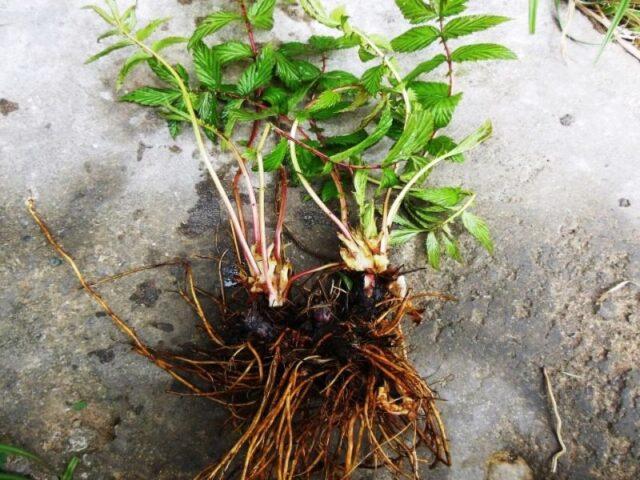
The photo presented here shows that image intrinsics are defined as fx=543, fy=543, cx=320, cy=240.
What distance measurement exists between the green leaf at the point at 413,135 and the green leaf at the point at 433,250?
0.73 feet

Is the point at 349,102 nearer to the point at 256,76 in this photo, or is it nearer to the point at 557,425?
the point at 256,76

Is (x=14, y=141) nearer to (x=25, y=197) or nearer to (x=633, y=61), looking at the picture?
(x=25, y=197)

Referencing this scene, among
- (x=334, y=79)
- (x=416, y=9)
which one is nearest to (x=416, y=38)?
(x=416, y=9)

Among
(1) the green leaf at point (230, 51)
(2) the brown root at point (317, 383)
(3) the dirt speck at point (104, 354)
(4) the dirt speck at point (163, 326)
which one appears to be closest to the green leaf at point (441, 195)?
(2) the brown root at point (317, 383)

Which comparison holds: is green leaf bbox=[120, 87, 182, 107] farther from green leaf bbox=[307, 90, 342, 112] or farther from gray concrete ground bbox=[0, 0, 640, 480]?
green leaf bbox=[307, 90, 342, 112]

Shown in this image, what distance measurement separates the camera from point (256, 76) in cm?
127

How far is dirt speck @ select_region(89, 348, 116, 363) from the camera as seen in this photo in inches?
47.9

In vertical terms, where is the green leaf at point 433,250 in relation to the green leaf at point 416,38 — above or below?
below

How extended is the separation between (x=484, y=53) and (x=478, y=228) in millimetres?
386

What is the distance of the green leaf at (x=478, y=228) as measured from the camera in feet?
4.09

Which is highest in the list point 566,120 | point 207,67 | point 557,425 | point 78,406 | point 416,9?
point 416,9

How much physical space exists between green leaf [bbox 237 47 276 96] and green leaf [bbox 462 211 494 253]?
0.56m

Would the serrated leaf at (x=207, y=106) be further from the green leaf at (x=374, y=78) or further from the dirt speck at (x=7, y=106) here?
the dirt speck at (x=7, y=106)

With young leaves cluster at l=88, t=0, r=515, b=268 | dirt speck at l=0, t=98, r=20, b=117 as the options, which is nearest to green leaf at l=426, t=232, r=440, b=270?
young leaves cluster at l=88, t=0, r=515, b=268
